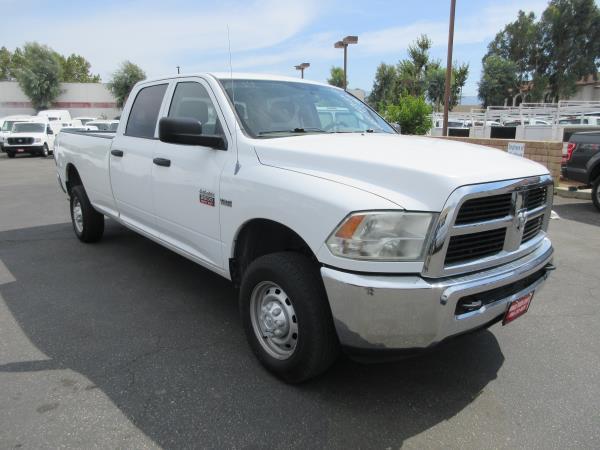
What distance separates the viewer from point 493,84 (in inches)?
2391

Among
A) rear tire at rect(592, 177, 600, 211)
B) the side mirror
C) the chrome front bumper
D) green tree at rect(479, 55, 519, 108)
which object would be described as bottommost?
rear tire at rect(592, 177, 600, 211)

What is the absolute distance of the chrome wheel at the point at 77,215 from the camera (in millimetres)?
6183

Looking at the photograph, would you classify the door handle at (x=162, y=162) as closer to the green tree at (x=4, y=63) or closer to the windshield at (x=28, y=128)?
the windshield at (x=28, y=128)

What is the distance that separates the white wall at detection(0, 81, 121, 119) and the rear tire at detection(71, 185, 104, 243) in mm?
46607

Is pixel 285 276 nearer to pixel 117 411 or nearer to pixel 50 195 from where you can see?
pixel 117 411

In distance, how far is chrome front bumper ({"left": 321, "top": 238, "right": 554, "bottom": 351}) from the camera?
229cm

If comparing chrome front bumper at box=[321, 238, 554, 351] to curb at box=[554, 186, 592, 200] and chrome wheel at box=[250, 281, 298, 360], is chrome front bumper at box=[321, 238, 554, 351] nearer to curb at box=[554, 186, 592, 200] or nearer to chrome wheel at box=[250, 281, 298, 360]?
chrome wheel at box=[250, 281, 298, 360]

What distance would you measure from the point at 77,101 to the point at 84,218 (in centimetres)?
4943

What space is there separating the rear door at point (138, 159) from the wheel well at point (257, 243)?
1.27m

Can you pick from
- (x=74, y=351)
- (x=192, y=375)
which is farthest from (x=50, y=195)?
(x=192, y=375)

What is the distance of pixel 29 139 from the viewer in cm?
2408

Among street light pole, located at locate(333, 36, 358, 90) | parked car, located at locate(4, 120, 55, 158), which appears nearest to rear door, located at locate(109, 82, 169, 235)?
street light pole, located at locate(333, 36, 358, 90)

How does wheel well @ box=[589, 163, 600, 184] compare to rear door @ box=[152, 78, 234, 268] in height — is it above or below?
below

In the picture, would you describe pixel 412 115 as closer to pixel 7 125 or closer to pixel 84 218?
pixel 84 218
